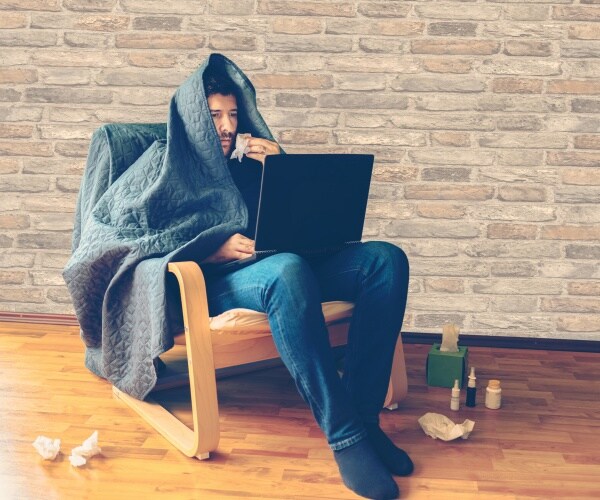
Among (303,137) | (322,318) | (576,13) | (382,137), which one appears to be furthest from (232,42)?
(322,318)

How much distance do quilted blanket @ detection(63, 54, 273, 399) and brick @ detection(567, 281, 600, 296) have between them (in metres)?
1.30

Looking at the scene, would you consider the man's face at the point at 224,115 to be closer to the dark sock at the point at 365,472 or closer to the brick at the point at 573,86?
the dark sock at the point at 365,472

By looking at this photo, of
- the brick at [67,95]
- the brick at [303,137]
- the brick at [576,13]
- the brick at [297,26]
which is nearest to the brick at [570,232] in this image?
the brick at [576,13]

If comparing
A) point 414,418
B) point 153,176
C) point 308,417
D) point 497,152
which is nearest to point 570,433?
point 414,418

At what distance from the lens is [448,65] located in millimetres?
2889

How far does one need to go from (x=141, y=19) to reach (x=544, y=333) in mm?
1802

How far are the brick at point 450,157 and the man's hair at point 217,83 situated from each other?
33.1 inches

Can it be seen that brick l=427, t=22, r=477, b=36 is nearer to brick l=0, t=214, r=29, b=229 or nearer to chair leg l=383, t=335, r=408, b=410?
chair leg l=383, t=335, r=408, b=410

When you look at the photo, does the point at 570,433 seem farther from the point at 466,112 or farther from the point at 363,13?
the point at 363,13

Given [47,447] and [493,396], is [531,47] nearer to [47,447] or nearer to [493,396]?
[493,396]

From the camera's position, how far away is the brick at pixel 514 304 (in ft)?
9.80

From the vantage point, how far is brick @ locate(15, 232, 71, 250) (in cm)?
310

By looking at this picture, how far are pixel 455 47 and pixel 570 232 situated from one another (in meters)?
0.76

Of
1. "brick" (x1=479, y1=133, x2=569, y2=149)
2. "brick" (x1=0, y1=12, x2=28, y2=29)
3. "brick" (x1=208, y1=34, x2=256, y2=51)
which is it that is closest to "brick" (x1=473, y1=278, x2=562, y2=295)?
"brick" (x1=479, y1=133, x2=569, y2=149)
